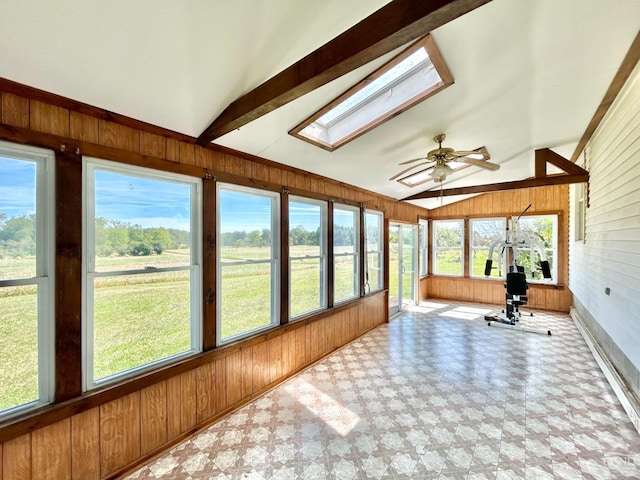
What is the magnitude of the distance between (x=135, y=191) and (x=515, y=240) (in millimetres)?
6364

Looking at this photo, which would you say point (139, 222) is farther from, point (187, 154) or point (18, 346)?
point (18, 346)

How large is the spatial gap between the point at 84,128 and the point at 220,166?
96 cm

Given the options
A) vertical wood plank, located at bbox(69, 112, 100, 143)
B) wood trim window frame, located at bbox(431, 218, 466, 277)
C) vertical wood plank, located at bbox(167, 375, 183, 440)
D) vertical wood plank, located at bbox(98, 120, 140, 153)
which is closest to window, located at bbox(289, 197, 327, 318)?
vertical wood plank, located at bbox(167, 375, 183, 440)

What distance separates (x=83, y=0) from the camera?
1.16 meters

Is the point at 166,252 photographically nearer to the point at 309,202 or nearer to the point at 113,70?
the point at 113,70

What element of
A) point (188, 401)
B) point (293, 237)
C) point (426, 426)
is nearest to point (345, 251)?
point (293, 237)

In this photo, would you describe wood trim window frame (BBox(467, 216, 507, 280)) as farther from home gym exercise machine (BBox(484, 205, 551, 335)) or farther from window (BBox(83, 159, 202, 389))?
window (BBox(83, 159, 202, 389))

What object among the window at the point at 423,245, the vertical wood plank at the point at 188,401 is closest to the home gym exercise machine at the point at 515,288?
the window at the point at 423,245

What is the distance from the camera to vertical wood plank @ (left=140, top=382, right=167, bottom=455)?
2020 millimetres

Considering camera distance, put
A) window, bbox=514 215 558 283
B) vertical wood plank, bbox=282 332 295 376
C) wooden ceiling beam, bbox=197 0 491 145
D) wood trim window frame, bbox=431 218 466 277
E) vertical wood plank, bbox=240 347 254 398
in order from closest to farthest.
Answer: wooden ceiling beam, bbox=197 0 491 145
vertical wood plank, bbox=240 347 254 398
vertical wood plank, bbox=282 332 295 376
window, bbox=514 215 558 283
wood trim window frame, bbox=431 218 466 277

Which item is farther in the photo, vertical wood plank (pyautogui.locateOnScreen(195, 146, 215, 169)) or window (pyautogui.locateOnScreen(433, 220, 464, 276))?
window (pyautogui.locateOnScreen(433, 220, 464, 276))

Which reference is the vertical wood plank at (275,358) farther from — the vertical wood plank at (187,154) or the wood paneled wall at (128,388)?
the vertical wood plank at (187,154)

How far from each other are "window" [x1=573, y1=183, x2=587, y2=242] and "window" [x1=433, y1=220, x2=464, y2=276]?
2263 millimetres

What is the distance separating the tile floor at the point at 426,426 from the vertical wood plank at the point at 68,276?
844 mm
